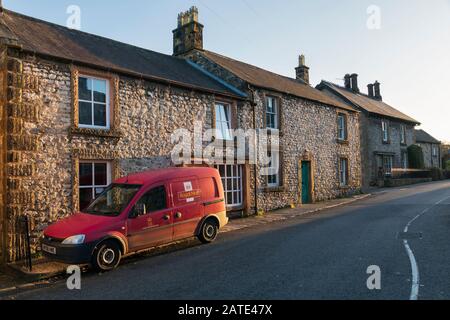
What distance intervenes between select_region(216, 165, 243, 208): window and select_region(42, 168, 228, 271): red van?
3.88 m

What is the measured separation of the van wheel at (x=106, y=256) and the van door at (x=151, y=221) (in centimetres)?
39

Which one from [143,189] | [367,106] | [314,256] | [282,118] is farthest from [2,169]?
[367,106]

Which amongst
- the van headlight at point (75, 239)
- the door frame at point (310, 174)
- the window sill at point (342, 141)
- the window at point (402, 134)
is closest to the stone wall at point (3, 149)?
the van headlight at point (75, 239)

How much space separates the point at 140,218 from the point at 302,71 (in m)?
21.1

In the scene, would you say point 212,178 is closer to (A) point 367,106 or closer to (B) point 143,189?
(B) point 143,189

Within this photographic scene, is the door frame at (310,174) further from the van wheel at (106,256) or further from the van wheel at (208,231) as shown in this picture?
the van wheel at (106,256)

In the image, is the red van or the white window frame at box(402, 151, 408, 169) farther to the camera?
the white window frame at box(402, 151, 408, 169)

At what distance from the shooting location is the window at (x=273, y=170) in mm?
16766

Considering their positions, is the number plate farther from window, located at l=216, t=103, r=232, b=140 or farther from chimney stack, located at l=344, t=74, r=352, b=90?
chimney stack, located at l=344, t=74, r=352, b=90

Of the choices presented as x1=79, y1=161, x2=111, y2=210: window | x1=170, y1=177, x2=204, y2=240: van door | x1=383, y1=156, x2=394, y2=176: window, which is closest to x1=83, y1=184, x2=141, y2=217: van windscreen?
x1=170, y1=177, x2=204, y2=240: van door

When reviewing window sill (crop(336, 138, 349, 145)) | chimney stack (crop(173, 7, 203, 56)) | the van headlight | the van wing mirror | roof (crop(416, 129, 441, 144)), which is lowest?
the van headlight

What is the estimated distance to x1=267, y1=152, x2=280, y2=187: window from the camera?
55.0 ft

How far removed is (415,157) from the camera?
3609 cm
